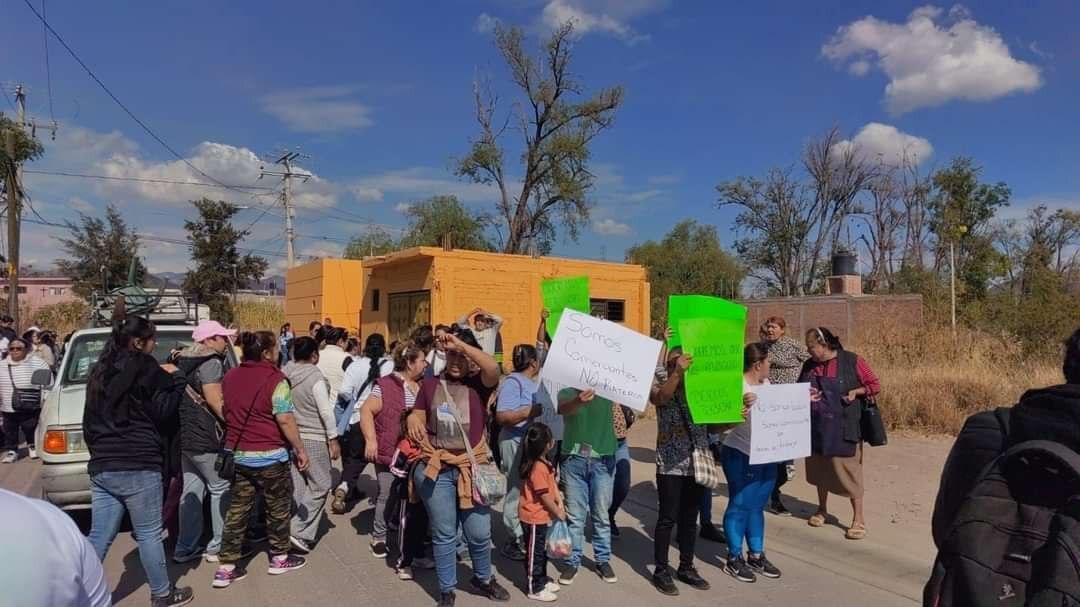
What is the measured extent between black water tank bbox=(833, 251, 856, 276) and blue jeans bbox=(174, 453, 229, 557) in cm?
2953

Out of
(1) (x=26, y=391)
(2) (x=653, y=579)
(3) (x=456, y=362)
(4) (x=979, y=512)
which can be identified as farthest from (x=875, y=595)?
(1) (x=26, y=391)

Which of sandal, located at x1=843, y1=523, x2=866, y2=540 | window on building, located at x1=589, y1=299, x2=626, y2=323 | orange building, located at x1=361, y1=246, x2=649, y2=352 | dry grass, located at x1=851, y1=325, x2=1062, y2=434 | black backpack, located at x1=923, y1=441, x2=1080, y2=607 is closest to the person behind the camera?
black backpack, located at x1=923, y1=441, x2=1080, y2=607

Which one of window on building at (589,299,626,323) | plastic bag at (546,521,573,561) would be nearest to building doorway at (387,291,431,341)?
window on building at (589,299,626,323)

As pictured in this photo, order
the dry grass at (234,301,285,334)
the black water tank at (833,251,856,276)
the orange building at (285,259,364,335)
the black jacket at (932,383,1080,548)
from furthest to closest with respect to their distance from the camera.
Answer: the dry grass at (234,301,285,334) < the black water tank at (833,251,856,276) < the orange building at (285,259,364,335) < the black jacket at (932,383,1080,548)

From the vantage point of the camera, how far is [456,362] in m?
4.74

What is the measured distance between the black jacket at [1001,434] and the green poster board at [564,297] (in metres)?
3.76

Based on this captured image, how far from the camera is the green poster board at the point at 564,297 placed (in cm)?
577

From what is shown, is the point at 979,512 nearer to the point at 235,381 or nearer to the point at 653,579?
the point at 653,579

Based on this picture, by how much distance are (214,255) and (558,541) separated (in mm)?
40367

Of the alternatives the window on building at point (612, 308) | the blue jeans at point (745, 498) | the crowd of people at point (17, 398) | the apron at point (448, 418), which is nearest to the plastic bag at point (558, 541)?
the apron at point (448, 418)

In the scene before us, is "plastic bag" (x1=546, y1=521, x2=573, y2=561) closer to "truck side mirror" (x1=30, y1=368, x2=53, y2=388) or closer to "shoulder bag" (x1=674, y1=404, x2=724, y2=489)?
"shoulder bag" (x1=674, y1=404, x2=724, y2=489)

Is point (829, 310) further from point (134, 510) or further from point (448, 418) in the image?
point (134, 510)

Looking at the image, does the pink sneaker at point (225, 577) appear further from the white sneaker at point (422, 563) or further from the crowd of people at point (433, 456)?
the white sneaker at point (422, 563)

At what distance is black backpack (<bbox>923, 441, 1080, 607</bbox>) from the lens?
1561 millimetres
